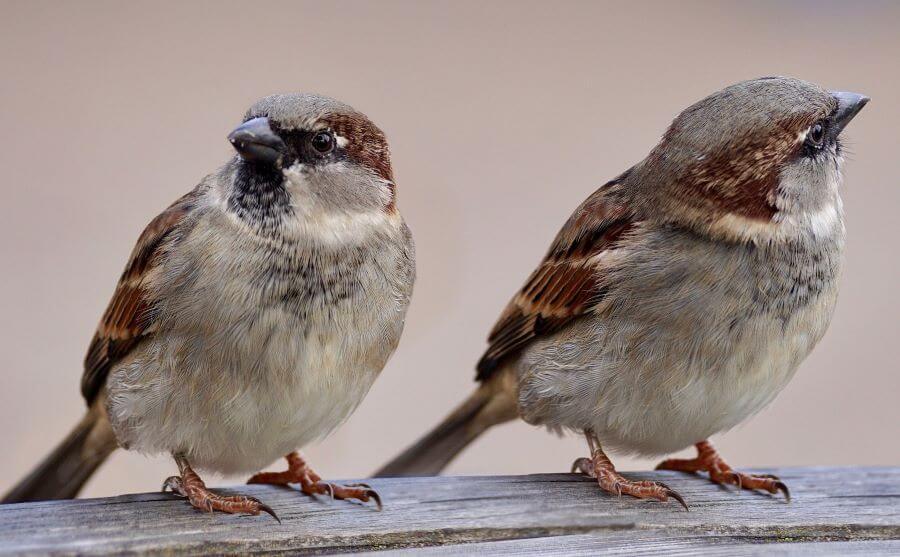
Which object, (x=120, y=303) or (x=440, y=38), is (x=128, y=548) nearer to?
(x=120, y=303)

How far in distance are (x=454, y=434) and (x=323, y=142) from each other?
1.19 metres

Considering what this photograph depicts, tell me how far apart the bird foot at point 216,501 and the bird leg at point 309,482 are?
0.18 m

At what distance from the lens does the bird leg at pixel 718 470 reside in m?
3.30

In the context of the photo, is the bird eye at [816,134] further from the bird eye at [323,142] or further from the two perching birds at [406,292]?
the bird eye at [323,142]

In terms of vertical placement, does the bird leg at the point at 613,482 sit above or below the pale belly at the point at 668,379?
below

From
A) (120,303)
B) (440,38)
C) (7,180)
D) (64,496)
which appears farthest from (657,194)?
(440,38)

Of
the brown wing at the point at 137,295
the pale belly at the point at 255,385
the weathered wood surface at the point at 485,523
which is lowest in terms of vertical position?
the weathered wood surface at the point at 485,523

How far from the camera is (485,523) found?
293cm

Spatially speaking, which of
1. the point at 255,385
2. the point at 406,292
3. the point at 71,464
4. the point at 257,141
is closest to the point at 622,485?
the point at 406,292

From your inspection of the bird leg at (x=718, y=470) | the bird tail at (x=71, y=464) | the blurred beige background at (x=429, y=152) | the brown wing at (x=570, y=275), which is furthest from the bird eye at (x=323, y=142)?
the blurred beige background at (x=429, y=152)

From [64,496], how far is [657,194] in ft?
5.52

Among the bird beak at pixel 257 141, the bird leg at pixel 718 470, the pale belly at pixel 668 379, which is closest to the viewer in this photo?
the bird beak at pixel 257 141

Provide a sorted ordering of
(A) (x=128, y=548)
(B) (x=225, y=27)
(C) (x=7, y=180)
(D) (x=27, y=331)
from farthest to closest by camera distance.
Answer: (B) (x=225, y=27) → (C) (x=7, y=180) → (D) (x=27, y=331) → (A) (x=128, y=548)

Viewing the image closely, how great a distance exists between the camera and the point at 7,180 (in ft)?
20.8
